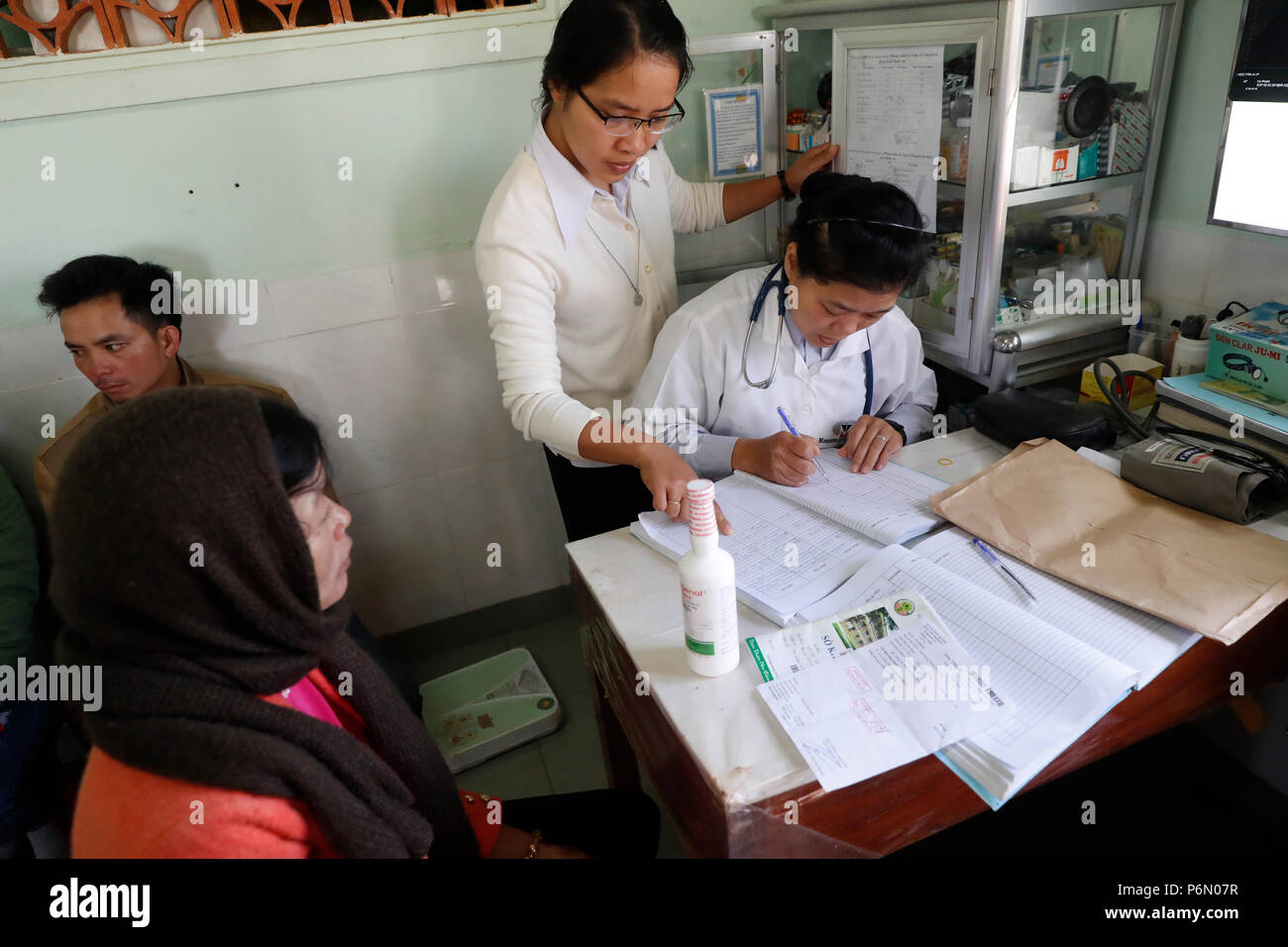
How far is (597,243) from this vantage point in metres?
1.66

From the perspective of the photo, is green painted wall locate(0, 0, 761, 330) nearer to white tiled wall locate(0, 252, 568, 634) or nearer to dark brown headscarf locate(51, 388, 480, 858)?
white tiled wall locate(0, 252, 568, 634)

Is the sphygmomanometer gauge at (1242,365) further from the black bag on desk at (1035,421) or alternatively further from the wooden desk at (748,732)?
the wooden desk at (748,732)

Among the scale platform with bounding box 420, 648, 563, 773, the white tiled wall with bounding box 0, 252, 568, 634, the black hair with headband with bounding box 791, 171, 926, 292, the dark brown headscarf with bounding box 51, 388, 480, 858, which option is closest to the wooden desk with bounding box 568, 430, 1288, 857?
the dark brown headscarf with bounding box 51, 388, 480, 858

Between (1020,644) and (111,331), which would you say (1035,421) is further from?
(111,331)

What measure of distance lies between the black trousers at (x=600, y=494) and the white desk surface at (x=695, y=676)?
1.34ft

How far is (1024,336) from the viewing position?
1.66 meters

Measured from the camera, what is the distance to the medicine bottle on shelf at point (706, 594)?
954 mm

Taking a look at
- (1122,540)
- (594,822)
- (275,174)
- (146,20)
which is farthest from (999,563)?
(146,20)

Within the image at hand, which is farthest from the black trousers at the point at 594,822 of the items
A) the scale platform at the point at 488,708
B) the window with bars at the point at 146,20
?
the window with bars at the point at 146,20

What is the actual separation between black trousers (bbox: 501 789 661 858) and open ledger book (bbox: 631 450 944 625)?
41 cm

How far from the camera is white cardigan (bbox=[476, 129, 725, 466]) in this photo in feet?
5.01

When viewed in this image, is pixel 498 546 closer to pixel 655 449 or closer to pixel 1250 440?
pixel 655 449
